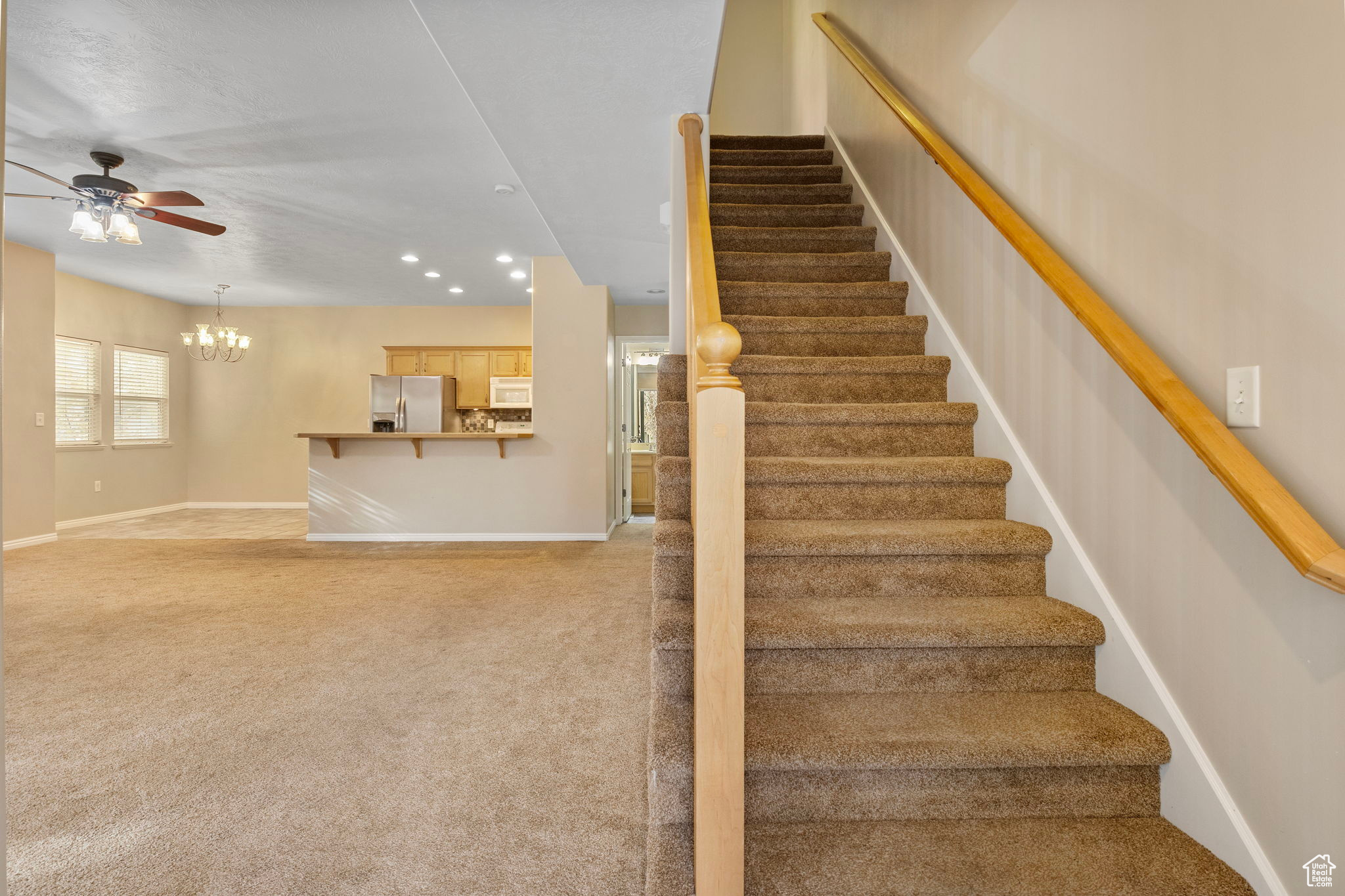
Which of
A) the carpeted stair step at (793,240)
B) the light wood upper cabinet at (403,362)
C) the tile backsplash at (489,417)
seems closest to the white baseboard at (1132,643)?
the carpeted stair step at (793,240)

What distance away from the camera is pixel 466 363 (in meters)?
8.45

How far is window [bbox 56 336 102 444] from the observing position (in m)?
6.86

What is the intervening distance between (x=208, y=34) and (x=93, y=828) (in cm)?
297

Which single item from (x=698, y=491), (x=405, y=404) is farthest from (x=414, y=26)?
(x=405, y=404)

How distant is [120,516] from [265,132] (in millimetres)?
6033

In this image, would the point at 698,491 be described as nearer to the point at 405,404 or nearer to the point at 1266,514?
the point at 1266,514

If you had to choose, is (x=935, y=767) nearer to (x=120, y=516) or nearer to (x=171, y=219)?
(x=171, y=219)

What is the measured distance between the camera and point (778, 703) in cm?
168

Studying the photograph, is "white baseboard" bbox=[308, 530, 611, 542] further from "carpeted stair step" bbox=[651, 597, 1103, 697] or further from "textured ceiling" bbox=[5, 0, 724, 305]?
"carpeted stair step" bbox=[651, 597, 1103, 697]

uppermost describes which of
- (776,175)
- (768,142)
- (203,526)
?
(768,142)

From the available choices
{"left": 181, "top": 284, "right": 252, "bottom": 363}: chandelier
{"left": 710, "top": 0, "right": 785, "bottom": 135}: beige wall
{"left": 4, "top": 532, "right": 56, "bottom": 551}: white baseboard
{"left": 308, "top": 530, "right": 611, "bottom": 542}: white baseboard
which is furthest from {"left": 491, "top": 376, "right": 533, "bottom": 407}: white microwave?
{"left": 4, "top": 532, "right": 56, "bottom": 551}: white baseboard

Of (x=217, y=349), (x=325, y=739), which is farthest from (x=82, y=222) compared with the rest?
(x=217, y=349)

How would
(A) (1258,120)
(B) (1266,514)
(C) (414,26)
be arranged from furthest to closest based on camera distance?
(C) (414,26) → (A) (1258,120) → (B) (1266,514)

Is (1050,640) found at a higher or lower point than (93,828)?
Answer: higher
